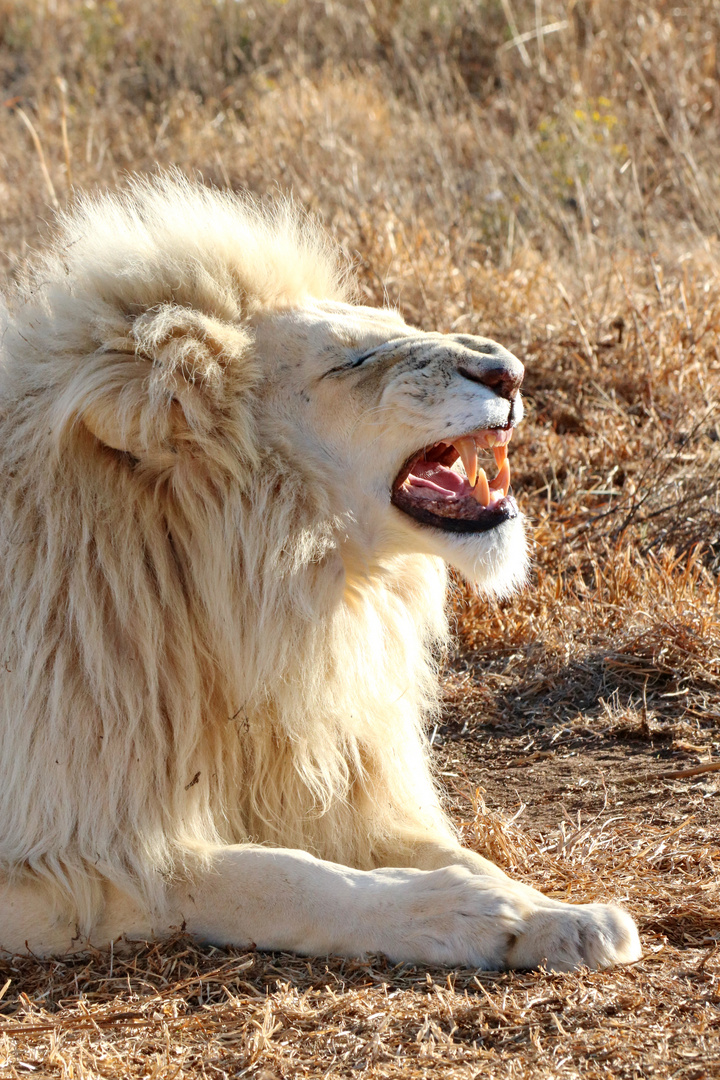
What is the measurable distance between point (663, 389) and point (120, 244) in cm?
290

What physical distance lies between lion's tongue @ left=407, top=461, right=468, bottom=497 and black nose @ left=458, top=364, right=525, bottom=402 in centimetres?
22

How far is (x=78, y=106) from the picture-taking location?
912cm

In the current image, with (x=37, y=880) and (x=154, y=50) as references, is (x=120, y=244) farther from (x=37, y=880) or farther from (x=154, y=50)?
(x=154, y=50)

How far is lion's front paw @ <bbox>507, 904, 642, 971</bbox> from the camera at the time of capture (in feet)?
6.87

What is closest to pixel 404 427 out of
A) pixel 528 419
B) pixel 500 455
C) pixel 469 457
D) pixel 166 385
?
pixel 469 457

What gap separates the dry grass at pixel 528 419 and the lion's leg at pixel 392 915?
0.05 meters

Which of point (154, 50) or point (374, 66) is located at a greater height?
point (154, 50)

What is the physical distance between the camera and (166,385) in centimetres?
242

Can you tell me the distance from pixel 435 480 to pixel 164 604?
633 mm

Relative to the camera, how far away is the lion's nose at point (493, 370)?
2.52m

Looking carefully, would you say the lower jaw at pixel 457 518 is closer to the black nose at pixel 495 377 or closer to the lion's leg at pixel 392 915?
the black nose at pixel 495 377

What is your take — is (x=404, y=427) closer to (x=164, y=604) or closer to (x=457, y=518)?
(x=457, y=518)

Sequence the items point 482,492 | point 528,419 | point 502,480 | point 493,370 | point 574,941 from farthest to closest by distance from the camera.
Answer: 1. point 528,419
2. point 502,480
3. point 482,492
4. point 493,370
5. point 574,941

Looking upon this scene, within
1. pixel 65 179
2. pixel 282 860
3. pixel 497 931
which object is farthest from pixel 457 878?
pixel 65 179
